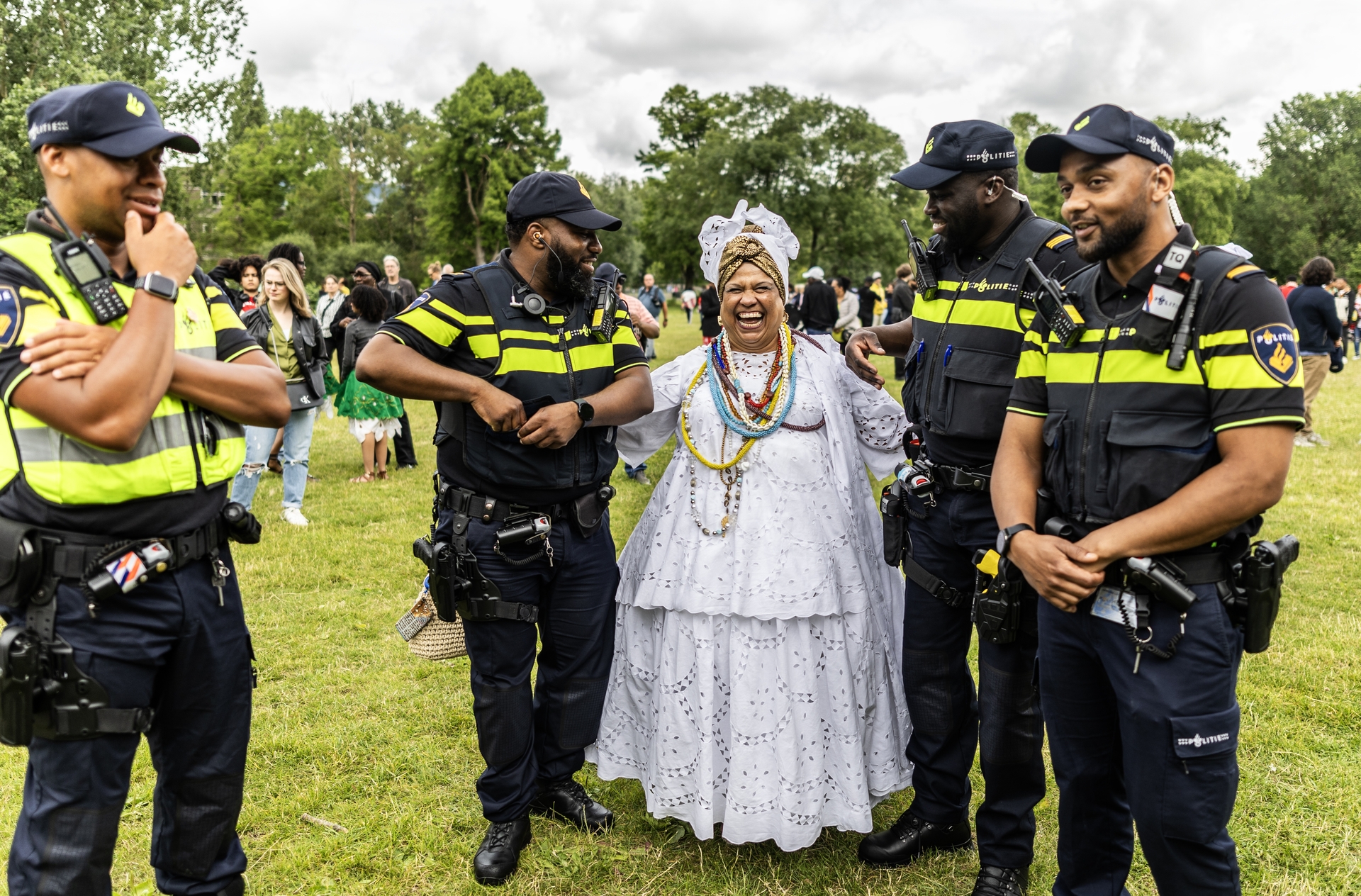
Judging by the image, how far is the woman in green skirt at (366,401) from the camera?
31.1ft

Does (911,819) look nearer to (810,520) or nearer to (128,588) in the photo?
(810,520)

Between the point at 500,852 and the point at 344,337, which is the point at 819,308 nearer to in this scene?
the point at 344,337

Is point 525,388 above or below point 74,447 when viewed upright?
above

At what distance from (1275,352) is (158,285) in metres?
2.81

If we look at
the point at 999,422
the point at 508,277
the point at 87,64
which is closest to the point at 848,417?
the point at 999,422

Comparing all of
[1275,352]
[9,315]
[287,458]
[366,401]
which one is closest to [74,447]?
[9,315]

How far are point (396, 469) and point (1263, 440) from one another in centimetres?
1013

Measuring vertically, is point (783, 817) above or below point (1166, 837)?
below

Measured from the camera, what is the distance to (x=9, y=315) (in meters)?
2.18

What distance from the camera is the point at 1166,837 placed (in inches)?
95.1

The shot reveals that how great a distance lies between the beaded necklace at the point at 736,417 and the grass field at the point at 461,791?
4.62 ft

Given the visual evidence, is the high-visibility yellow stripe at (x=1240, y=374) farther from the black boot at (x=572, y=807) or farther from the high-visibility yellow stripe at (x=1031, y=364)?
the black boot at (x=572, y=807)

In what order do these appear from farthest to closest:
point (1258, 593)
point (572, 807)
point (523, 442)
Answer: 1. point (572, 807)
2. point (523, 442)
3. point (1258, 593)

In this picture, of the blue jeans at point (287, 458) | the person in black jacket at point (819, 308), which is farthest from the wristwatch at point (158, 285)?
the person in black jacket at point (819, 308)
